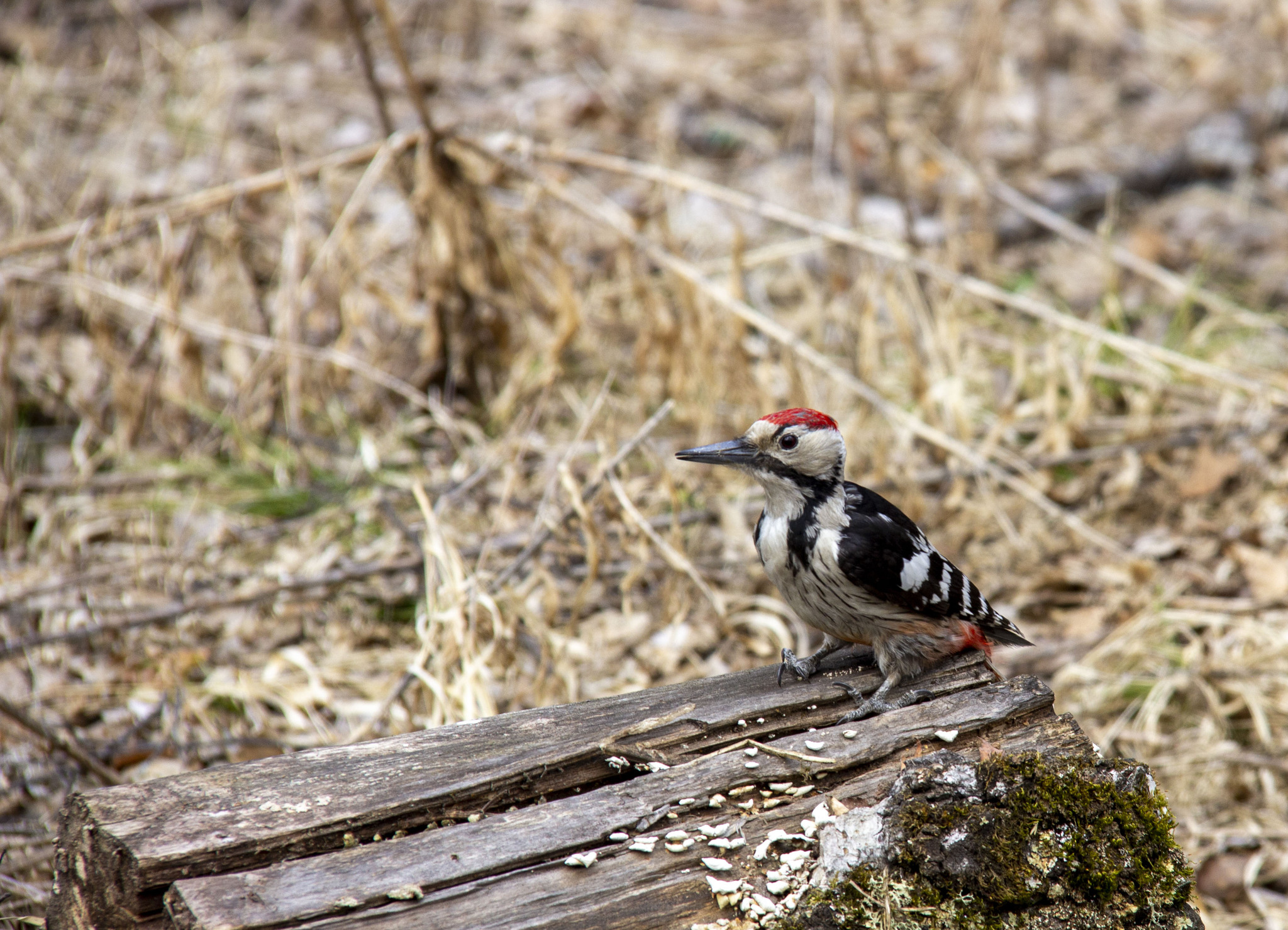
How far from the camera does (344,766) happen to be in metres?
2.07

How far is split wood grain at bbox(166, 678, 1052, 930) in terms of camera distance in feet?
5.72

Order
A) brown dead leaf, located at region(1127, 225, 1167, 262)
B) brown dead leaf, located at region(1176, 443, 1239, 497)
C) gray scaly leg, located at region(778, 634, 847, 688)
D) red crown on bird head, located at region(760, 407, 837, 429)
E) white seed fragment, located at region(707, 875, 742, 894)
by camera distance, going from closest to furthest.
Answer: white seed fragment, located at region(707, 875, 742, 894) < gray scaly leg, located at region(778, 634, 847, 688) < red crown on bird head, located at region(760, 407, 837, 429) < brown dead leaf, located at region(1176, 443, 1239, 497) < brown dead leaf, located at region(1127, 225, 1167, 262)

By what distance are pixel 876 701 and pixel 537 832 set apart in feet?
3.06

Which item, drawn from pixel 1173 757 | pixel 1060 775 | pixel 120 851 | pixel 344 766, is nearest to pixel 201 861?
pixel 120 851

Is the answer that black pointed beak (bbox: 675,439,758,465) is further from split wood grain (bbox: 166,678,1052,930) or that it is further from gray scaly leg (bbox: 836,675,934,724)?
split wood grain (bbox: 166,678,1052,930)

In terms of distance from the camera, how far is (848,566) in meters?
2.66

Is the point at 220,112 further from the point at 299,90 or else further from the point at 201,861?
the point at 201,861

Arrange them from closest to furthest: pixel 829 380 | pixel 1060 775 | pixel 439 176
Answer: pixel 1060 775 → pixel 439 176 → pixel 829 380

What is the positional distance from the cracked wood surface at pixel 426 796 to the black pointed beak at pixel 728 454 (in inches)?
28.6

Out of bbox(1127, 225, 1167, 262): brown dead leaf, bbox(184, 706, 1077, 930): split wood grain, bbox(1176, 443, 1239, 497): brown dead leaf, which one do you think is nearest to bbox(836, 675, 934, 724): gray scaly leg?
bbox(184, 706, 1077, 930): split wood grain

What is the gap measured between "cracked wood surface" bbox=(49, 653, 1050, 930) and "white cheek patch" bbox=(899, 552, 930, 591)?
13.0 inches

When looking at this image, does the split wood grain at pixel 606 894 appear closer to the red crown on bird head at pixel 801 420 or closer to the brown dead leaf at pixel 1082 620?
the red crown on bird head at pixel 801 420

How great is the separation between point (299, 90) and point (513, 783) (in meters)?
6.57

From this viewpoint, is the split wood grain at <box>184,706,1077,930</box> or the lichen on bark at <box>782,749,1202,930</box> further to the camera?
the lichen on bark at <box>782,749,1202,930</box>
